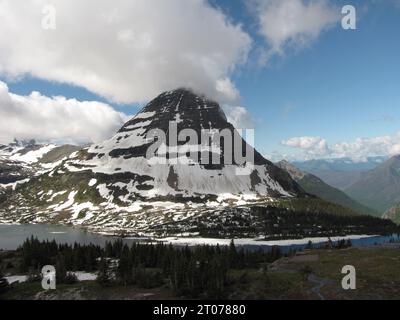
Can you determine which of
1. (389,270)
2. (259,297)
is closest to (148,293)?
(259,297)

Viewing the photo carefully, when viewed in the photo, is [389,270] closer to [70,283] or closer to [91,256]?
[70,283]
